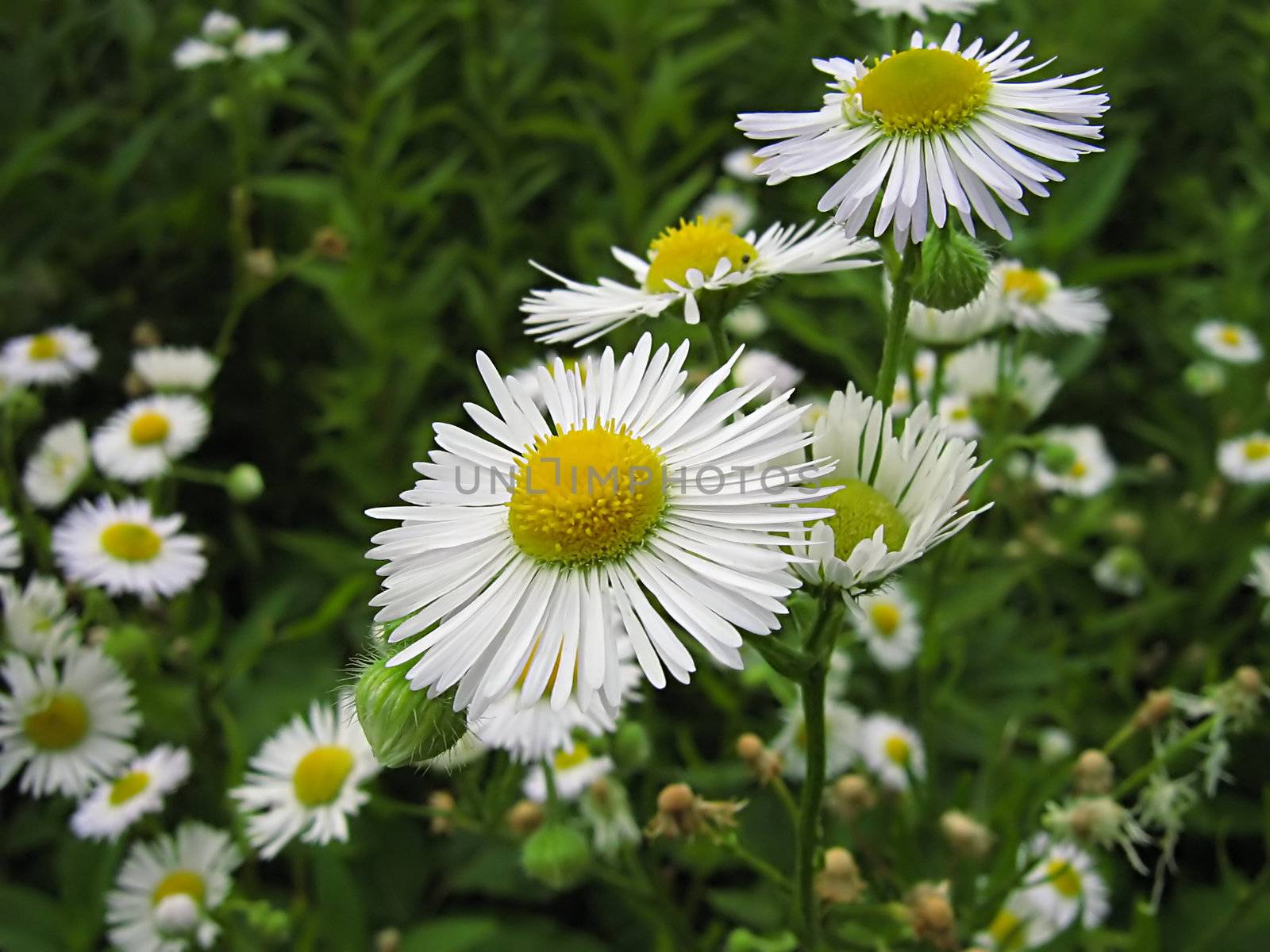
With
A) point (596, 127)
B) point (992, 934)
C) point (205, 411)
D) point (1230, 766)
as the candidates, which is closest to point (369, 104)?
point (596, 127)

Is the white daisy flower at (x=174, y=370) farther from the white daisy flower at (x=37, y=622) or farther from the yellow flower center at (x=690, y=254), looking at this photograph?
the yellow flower center at (x=690, y=254)

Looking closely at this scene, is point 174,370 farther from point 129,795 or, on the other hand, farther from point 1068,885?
point 1068,885

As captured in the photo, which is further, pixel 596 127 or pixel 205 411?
pixel 596 127

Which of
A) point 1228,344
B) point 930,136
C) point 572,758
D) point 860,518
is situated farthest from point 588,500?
point 1228,344

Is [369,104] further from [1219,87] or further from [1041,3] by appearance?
[1219,87]

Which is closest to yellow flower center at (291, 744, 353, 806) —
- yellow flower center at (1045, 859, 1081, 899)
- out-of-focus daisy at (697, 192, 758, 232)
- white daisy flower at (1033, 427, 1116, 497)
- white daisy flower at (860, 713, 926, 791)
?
white daisy flower at (860, 713, 926, 791)
